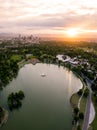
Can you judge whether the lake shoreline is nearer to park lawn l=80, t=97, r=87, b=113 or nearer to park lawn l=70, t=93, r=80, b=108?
park lawn l=70, t=93, r=80, b=108

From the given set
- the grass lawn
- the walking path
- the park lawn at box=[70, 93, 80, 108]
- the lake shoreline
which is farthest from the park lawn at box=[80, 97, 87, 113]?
the lake shoreline

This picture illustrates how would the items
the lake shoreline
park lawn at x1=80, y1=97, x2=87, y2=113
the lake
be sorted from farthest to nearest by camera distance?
1. park lawn at x1=80, y1=97, x2=87, y2=113
2. the lake
3. the lake shoreline

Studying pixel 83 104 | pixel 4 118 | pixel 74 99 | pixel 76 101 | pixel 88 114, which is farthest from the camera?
pixel 74 99

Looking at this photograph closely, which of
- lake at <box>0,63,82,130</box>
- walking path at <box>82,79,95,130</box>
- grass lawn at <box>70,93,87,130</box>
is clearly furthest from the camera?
grass lawn at <box>70,93,87,130</box>

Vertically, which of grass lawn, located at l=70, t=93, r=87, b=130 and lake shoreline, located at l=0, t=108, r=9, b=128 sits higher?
grass lawn, located at l=70, t=93, r=87, b=130

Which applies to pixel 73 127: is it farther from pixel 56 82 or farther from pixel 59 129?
pixel 56 82

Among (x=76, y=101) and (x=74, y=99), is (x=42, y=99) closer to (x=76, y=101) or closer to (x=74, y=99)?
(x=74, y=99)

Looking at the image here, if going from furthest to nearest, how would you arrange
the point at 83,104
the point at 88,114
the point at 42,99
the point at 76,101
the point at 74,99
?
the point at 42,99
the point at 74,99
the point at 76,101
the point at 83,104
the point at 88,114

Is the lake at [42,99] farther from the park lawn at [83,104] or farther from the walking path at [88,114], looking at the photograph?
the walking path at [88,114]

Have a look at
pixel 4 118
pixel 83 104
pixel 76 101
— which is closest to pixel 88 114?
pixel 83 104
